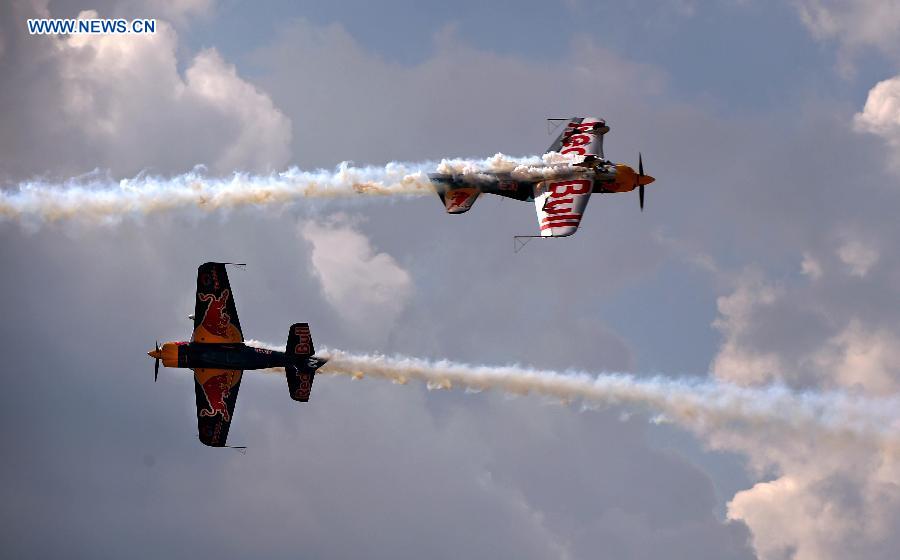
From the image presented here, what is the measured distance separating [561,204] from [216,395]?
2108 cm

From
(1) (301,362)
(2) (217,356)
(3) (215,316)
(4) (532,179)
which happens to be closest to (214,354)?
(2) (217,356)

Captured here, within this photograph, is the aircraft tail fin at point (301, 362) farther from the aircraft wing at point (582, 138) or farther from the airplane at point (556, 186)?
the aircraft wing at point (582, 138)

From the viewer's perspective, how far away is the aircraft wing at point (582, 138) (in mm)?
152625

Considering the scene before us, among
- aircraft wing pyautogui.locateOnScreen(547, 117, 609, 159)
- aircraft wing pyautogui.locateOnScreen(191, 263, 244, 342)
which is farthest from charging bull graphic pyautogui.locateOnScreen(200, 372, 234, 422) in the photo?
aircraft wing pyautogui.locateOnScreen(547, 117, 609, 159)

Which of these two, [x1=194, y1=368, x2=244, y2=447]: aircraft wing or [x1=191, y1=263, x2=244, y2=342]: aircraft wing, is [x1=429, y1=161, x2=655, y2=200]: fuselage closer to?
[x1=191, y1=263, x2=244, y2=342]: aircraft wing

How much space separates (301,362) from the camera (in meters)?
144

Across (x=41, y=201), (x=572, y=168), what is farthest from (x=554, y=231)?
(x=41, y=201)

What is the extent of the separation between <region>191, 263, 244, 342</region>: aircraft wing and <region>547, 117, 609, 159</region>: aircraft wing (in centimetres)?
2080

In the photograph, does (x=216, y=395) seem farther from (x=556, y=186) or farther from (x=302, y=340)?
(x=556, y=186)

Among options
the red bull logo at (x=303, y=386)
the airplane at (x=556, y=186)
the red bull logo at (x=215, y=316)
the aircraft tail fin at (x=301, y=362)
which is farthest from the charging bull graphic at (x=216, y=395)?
the airplane at (x=556, y=186)

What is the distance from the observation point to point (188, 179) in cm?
14838

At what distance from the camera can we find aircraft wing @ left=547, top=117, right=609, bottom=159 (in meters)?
153

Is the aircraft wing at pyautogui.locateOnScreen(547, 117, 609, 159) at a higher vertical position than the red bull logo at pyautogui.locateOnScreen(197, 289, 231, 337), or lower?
higher

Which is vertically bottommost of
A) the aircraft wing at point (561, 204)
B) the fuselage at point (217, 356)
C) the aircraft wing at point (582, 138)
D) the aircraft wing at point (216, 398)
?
the aircraft wing at point (216, 398)
